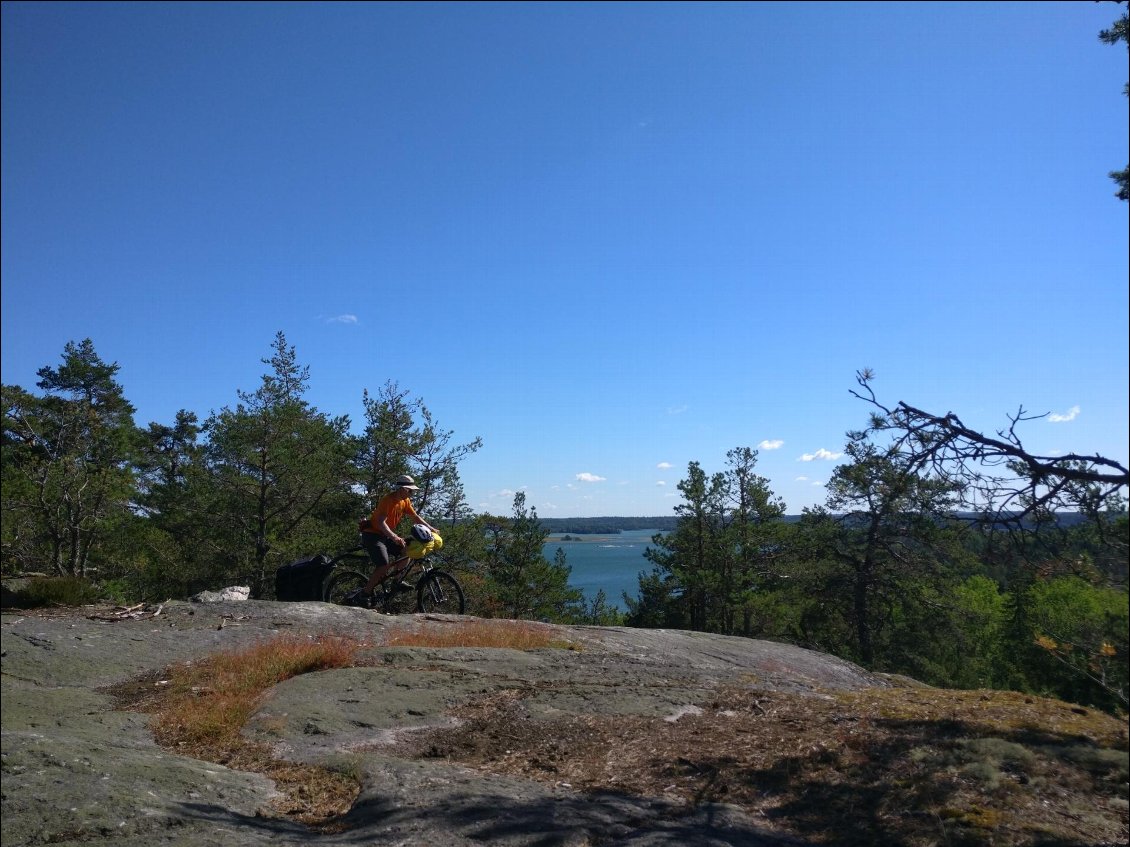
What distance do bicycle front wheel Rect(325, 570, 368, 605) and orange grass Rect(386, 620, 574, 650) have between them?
235cm

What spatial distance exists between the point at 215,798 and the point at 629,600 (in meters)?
35.1

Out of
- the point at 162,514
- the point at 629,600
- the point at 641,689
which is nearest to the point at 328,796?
the point at 641,689

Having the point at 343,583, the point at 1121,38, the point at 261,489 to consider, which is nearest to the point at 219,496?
the point at 261,489

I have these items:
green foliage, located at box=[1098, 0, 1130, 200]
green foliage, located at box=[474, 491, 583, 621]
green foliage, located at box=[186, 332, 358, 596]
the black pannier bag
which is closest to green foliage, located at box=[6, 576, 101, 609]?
the black pannier bag

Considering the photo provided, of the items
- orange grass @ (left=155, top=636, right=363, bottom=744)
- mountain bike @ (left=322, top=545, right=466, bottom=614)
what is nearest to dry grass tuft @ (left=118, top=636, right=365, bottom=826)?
orange grass @ (left=155, top=636, right=363, bottom=744)

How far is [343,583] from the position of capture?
12828 millimetres

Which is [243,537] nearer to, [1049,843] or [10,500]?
[10,500]

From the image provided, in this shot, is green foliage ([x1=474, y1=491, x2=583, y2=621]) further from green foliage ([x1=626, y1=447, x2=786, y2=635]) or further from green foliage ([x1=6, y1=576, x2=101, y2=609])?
green foliage ([x1=6, y1=576, x2=101, y2=609])

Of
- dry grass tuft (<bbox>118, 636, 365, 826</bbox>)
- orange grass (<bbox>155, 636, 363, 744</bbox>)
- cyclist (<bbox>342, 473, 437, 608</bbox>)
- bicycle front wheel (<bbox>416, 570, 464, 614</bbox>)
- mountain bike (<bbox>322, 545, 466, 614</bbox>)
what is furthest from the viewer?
bicycle front wheel (<bbox>416, 570, 464, 614</bbox>)

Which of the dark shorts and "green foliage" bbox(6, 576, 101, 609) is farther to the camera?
the dark shorts

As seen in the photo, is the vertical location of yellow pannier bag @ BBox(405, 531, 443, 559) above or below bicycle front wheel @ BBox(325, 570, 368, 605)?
above

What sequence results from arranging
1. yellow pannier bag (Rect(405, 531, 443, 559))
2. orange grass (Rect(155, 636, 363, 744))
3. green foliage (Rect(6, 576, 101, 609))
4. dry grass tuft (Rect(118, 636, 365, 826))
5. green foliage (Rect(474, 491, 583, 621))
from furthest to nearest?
green foliage (Rect(474, 491, 583, 621))
yellow pannier bag (Rect(405, 531, 443, 559))
green foliage (Rect(6, 576, 101, 609))
orange grass (Rect(155, 636, 363, 744))
dry grass tuft (Rect(118, 636, 365, 826))

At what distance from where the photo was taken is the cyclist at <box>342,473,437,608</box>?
34.4 feet

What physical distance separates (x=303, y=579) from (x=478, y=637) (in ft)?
12.1
